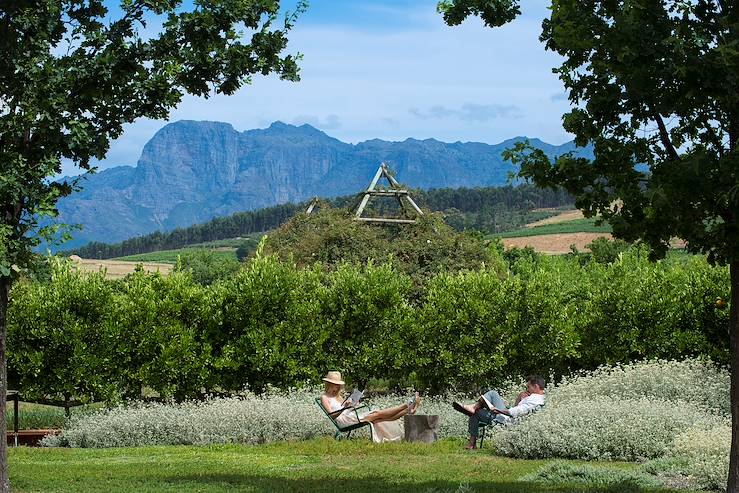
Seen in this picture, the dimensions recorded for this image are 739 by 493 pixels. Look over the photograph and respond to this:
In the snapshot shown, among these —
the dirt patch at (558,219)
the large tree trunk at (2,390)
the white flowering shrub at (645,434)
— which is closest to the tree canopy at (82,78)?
the large tree trunk at (2,390)

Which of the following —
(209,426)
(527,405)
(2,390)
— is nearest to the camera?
(2,390)

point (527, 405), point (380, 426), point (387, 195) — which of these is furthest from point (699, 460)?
point (387, 195)

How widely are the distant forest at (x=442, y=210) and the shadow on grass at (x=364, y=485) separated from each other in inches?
2825

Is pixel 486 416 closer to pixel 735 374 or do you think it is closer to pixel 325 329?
pixel 325 329

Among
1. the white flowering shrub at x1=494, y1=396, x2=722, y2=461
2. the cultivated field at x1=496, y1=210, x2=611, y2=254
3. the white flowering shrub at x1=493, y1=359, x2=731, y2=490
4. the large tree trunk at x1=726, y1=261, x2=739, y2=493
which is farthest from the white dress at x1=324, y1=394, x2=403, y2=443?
the cultivated field at x1=496, y1=210, x2=611, y2=254

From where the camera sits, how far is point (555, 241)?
89.6 m

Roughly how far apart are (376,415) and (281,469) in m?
3.02

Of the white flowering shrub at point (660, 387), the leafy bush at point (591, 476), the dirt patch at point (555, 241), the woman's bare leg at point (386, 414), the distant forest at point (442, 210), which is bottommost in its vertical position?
the white flowering shrub at point (660, 387)

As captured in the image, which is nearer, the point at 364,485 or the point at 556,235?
the point at 364,485

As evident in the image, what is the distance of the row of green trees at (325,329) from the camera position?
16.4m

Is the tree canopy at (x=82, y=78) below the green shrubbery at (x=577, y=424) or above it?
above

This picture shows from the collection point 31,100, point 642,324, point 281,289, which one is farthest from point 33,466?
point 642,324

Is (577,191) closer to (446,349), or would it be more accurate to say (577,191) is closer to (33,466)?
(33,466)

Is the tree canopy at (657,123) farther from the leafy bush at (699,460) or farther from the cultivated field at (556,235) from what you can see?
the cultivated field at (556,235)
